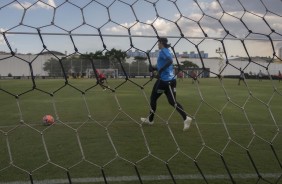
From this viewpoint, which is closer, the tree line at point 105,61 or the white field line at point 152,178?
the white field line at point 152,178

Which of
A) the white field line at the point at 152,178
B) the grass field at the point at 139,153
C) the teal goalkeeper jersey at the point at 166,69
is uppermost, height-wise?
the teal goalkeeper jersey at the point at 166,69

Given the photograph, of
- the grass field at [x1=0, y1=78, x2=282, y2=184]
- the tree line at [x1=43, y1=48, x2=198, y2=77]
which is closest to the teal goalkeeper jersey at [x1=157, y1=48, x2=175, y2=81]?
the tree line at [x1=43, y1=48, x2=198, y2=77]

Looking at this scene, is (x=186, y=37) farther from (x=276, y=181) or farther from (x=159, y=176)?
(x=276, y=181)

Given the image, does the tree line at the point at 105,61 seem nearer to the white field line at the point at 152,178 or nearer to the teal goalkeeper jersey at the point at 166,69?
the teal goalkeeper jersey at the point at 166,69

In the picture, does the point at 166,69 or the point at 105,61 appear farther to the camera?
the point at 105,61

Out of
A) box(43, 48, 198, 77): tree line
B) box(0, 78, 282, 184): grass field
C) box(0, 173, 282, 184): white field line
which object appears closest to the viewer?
box(0, 173, 282, 184): white field line

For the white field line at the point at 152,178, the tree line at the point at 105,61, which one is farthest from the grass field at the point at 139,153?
the tree line at the point at 105,61

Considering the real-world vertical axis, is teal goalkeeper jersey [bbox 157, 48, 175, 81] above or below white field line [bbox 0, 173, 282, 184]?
above

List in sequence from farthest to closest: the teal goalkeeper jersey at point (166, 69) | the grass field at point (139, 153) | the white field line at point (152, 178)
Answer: the teal goalkeeper jersey at point (166, 69) → the grass field at point (139, 153) → the white field line at point (152, 178)

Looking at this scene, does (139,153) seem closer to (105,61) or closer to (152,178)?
(152,178)

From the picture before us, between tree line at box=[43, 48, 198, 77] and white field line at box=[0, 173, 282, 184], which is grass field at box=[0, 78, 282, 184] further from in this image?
tree line at box=[43, 48, 198, 77]

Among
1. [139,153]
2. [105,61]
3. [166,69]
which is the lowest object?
[139,153]

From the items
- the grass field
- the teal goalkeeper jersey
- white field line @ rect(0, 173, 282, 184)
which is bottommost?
the grass field

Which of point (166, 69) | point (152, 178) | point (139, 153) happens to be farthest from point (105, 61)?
point (152, 178)
